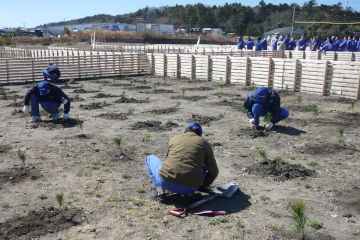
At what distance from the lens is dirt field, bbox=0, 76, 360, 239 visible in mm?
4730

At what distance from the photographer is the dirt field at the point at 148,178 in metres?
4.73

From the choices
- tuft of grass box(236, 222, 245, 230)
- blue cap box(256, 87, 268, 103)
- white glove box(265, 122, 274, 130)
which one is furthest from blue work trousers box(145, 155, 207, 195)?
white glove box(265, 122, 274, 130)

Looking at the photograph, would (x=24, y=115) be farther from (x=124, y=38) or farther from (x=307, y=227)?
(x=124, y=38)

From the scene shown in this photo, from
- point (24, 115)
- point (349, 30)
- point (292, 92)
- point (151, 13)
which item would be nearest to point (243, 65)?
point (292, 92)

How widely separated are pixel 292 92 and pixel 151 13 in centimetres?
15165

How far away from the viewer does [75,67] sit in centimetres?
2172

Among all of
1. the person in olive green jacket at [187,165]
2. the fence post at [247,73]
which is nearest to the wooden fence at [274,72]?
the fence post at [247,73]

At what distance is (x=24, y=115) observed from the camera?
37.8 ft

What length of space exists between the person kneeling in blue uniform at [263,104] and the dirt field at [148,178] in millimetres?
357

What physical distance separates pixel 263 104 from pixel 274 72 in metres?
8.15

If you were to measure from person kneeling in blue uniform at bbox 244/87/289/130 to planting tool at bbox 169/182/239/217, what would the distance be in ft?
11.9

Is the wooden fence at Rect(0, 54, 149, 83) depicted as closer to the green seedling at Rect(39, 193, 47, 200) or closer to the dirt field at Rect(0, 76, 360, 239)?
the dirt field at Rect(0, 76, 360, 239)

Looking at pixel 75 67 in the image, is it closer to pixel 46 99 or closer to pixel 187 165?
pixel 46 99

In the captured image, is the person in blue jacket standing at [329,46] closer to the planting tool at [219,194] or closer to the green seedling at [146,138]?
the green seedling at [146,138]
